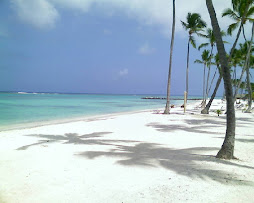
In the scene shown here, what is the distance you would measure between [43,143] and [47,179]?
3.39 m

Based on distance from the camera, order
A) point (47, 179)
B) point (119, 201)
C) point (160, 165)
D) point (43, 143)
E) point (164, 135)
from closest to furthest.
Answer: point (119, 201), point (47, 179), point (160, 165), point (43, 143), point (164, 135)

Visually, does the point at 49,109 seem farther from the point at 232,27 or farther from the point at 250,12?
the point at 250,12

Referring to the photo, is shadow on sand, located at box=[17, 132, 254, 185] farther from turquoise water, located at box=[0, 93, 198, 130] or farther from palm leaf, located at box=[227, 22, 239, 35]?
palm leaf, located at box=[227, 22, 239, 35]

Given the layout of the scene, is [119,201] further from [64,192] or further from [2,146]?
[2,146]

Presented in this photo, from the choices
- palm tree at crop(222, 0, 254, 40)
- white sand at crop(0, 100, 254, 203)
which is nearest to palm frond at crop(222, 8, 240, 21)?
palm tree at crop(222, 0, 254, 40)

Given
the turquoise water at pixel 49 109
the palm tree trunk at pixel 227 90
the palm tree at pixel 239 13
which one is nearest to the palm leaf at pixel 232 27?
the palm tree at pixel 239 13

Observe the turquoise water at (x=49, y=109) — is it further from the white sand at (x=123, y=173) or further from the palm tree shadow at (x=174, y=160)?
the palm tree shadow at (x=174, y=160)

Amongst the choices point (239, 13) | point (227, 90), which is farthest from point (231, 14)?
point (227, 90)

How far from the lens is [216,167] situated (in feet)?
15.0

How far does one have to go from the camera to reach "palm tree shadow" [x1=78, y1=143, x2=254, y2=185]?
4.14 m

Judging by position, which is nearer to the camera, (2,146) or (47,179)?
(47,179)

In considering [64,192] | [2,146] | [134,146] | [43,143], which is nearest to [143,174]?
[64,192]

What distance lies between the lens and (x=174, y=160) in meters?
5.15

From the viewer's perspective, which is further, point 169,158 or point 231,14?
point 231,14
